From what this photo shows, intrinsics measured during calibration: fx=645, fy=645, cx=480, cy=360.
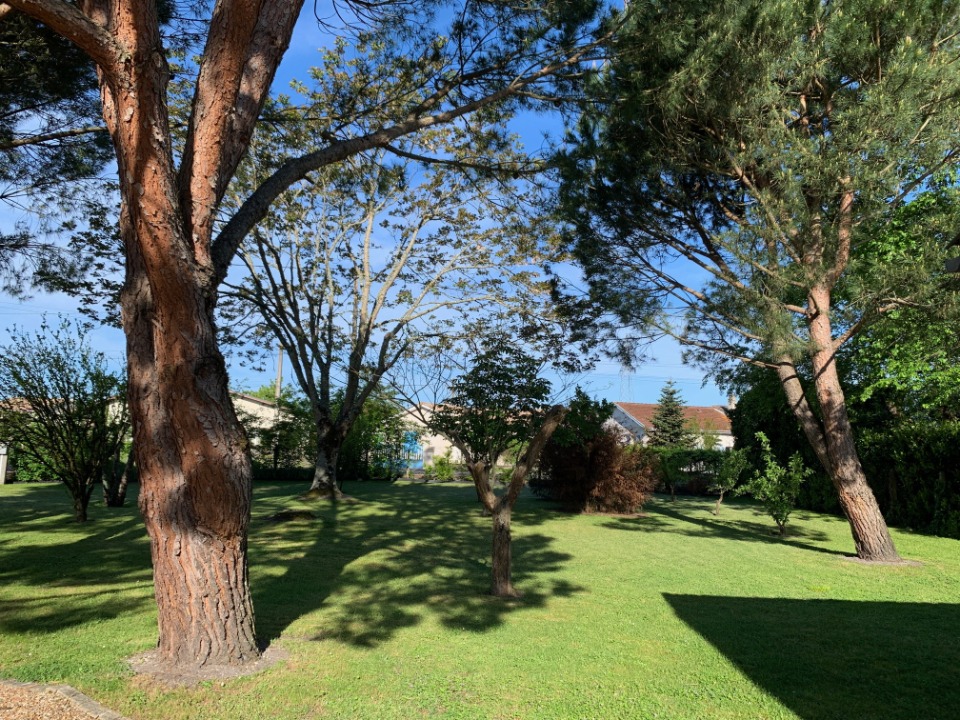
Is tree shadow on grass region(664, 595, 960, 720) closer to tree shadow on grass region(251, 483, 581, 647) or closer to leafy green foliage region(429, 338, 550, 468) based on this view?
tree shadow on grass region(251, 483, 581, 647)

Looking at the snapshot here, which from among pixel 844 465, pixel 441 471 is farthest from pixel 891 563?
pixel 441 471

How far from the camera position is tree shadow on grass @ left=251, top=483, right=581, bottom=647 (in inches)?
211

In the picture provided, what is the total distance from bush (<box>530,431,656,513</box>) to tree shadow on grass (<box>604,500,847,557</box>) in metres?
0.76

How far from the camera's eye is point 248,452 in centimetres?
423

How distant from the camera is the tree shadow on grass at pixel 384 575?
17.6 feet

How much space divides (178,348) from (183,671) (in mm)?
1966

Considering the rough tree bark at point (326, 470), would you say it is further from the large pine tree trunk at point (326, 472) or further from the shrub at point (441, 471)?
the shrub at point (441, 471)

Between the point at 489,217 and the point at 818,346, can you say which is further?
the point at 489,217

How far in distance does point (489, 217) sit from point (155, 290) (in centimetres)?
1249

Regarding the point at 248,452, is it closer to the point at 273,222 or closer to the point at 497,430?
the point at 497,430

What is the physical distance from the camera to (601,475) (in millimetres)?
15289

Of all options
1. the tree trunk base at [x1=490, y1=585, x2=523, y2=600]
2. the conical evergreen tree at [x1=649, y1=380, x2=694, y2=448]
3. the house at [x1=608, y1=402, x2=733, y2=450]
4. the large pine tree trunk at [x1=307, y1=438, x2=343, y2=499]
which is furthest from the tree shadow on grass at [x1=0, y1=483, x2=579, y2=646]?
the house at [x1=608, y1=402, x2=733, y2=450]

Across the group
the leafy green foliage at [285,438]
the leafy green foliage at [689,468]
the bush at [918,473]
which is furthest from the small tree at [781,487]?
the leafy green foliage at [285,438]

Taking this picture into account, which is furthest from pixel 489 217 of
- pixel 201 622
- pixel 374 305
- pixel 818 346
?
pixel 201 622
